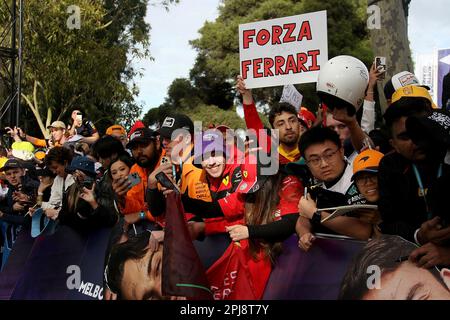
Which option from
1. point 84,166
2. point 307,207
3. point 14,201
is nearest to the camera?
point 307,207

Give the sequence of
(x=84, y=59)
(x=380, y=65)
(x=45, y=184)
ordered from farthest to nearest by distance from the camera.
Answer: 1. (x=84, y=59)
2. (x=45, y=184)
3. (x=380, y=65)

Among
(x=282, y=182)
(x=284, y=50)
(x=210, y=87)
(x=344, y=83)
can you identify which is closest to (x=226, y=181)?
(x=282, y=182)

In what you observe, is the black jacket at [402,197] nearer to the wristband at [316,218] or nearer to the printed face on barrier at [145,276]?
the wristband at [316,218]

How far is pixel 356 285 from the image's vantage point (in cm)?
343

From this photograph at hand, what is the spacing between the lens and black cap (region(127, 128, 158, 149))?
18.4ft

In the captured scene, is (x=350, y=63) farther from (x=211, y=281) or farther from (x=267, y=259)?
(x=211, y=281)

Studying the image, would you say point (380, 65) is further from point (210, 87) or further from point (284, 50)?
point (210, 87)

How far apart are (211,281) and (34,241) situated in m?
2.59

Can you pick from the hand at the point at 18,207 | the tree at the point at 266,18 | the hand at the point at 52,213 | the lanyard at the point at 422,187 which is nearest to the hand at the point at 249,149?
the lanyard at the point at 422,187

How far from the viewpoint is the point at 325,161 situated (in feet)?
13.4

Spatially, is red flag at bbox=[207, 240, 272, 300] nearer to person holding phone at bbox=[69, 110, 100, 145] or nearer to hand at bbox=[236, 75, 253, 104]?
hand at bbox=[236, 75, 253, 104]

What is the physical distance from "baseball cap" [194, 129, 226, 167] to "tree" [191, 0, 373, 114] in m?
15.7

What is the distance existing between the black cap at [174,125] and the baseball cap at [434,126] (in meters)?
2.31

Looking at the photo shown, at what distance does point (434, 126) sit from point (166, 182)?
2.03 m
